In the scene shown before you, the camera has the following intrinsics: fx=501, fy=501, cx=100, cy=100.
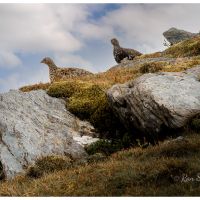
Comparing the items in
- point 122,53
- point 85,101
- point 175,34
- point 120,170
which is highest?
point 175,34

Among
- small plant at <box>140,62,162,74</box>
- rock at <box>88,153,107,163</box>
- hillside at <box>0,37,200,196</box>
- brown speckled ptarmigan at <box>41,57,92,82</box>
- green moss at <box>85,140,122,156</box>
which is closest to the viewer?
hillside at <box>0,37,200,196</box>

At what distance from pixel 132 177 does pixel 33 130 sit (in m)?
8.21

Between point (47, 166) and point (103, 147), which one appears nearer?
point (47, 166)

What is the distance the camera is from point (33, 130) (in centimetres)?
2156

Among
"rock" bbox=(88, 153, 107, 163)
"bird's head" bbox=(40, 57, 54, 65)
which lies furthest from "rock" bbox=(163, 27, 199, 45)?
"rock" bbox=(88, 153, 107, 163)

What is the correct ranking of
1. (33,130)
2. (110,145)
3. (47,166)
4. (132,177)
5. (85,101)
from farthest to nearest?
(85,101)
(33,130)
(110,145)
(47,166)
(132,177)

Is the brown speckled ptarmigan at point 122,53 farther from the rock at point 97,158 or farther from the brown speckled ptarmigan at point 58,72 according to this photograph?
the rock at point 97,158

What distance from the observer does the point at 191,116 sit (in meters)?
19.1

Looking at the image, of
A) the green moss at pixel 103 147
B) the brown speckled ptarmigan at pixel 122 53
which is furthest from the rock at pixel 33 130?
the brown speckled ptarmigan at pixel 122 53

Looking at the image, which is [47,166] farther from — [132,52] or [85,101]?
[132,52]

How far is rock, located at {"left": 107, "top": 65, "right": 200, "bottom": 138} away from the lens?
19141 mm

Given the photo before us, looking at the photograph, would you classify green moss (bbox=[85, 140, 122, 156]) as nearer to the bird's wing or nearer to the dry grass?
the dry grass

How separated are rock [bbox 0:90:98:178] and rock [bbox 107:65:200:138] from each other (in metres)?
2.40

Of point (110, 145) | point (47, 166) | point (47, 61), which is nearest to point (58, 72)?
point (47, 61)
